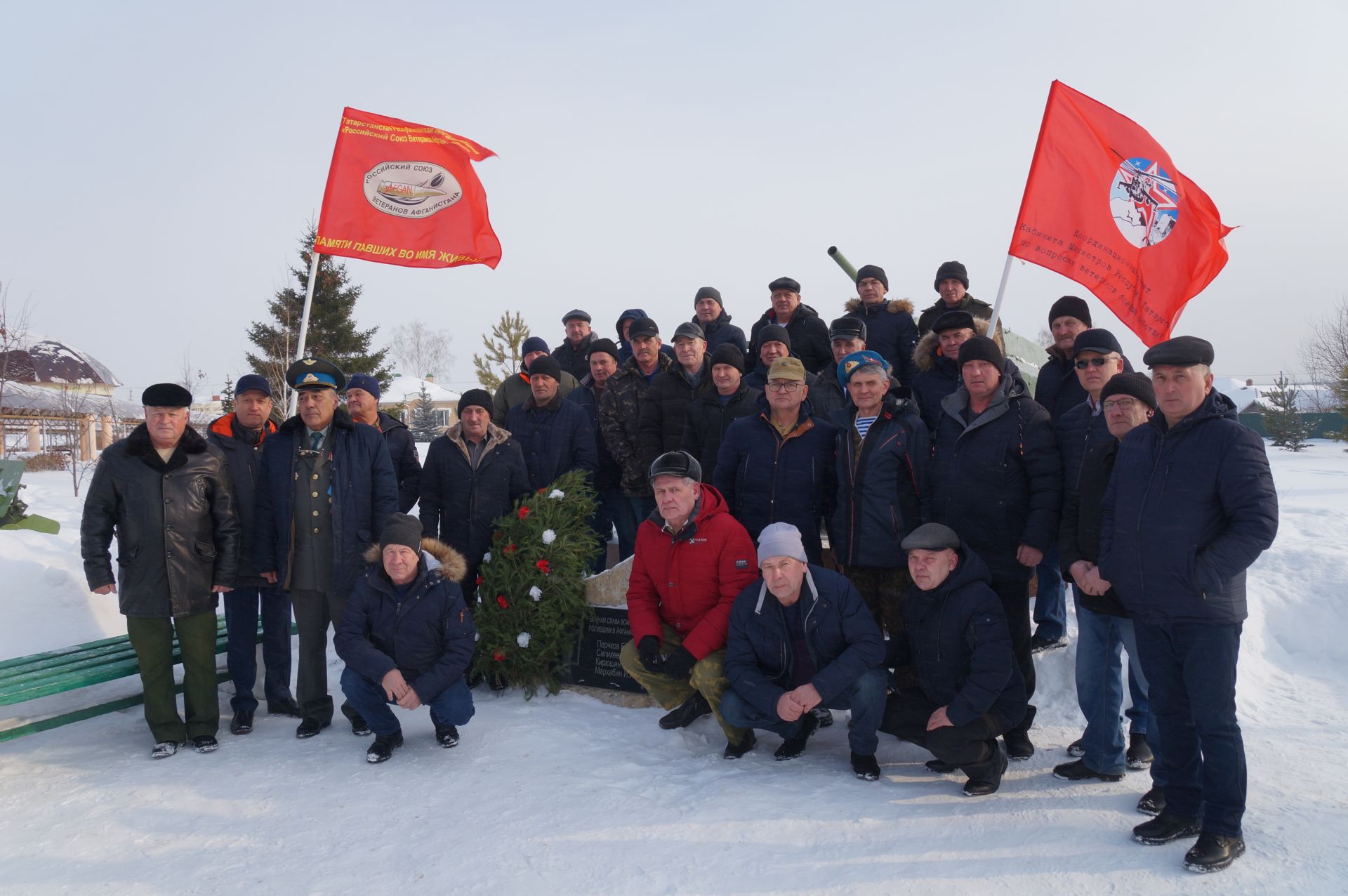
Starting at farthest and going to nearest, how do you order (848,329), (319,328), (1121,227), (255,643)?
1. (319,328)
2. (1121,227)
3. (848,329)
4. (255,643)

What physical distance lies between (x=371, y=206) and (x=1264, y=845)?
270 inches

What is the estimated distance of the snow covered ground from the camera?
3158mm

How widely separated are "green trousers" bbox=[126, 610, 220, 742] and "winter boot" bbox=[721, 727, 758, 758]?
9.49 feet

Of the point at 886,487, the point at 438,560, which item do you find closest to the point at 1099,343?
the point at 886,487

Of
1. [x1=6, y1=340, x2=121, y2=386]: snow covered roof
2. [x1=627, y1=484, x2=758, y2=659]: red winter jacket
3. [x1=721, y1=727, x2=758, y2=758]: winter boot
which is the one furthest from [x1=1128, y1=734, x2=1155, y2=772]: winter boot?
[x1=6, y1=340, x2=121, y2=386]: snow covered roof

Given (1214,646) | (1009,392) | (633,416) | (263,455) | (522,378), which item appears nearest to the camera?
(1214,646)

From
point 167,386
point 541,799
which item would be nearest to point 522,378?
point 167,386

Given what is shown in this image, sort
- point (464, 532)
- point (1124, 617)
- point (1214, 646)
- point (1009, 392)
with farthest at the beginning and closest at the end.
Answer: point (464, 532)
point (1009, 392)
point (1124, 617)
point (1214, 646)

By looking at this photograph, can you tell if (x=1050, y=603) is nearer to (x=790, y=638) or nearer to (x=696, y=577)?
(x=790, y=638)

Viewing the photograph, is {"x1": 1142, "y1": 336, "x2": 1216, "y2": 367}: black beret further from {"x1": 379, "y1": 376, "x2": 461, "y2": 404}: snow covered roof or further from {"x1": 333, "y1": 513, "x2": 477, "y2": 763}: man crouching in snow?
{"x1": 379, "y1": 376, "x2": 461, "y2": 404}: snow covered roof

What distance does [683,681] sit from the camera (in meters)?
4.70

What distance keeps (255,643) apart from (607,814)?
2847 millimetres

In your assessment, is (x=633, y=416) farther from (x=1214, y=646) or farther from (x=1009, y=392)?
(x=1214, y=646)

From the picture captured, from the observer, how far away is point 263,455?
5055mm
